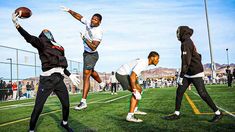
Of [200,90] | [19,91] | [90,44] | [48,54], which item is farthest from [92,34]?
[19,91]

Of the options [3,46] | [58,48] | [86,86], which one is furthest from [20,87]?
[58,48]

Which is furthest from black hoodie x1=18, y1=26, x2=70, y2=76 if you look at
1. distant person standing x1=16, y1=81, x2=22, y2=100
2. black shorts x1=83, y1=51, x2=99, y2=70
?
distant person standing x1=16, y1=81, x2=22, y2=100

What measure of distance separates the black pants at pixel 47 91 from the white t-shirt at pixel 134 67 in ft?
5.88

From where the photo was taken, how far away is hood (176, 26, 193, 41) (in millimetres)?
6742

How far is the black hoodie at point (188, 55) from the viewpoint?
21.3ft

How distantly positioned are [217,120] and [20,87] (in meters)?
21.9

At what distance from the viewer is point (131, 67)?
270 inches

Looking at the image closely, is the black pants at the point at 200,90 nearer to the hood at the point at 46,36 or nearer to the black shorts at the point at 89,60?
the black shorts at the point at 89,60

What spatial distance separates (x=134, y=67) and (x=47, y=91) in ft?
7.42

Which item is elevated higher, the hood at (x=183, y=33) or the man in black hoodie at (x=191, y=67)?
the hood at (x=183, y=33)

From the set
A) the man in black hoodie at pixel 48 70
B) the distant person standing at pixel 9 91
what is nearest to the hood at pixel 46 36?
the man in black hoodie at pixel 48 70

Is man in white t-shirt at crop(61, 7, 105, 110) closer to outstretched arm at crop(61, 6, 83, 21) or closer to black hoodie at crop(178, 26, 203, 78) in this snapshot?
outstretched arm at crop(61, 6, 83, 21)

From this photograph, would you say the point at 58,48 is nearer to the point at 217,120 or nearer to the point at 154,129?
the point at 154,129

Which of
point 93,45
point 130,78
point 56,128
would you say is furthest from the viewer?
point 93,45
